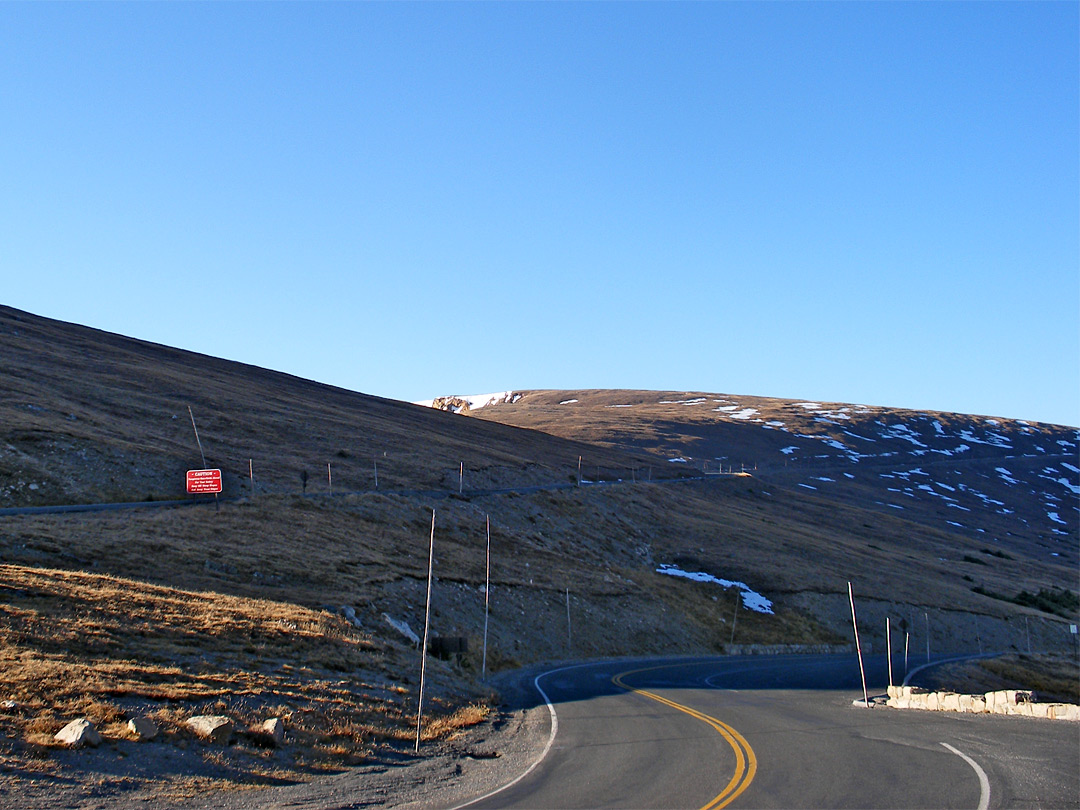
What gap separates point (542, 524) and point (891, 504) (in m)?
81.0

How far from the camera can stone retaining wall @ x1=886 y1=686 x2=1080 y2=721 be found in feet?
72.2

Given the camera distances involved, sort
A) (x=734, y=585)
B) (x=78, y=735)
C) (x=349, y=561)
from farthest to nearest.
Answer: (x=734, y=585), (x=349, y=561), (x=78, y=735)

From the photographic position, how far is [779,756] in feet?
54.4

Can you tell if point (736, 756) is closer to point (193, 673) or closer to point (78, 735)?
point (78, 735)

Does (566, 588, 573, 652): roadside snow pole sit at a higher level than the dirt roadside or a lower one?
lower

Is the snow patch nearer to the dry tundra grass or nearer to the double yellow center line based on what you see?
the double yellow center line

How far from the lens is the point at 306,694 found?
19.6 m

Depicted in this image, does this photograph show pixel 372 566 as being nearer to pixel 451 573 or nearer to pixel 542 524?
pixel 451 573

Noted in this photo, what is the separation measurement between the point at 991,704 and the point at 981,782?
11584 millimetres

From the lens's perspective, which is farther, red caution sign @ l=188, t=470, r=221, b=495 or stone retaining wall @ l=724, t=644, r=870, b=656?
stone retaining wall @ l=724, t=644, r=870, b=656

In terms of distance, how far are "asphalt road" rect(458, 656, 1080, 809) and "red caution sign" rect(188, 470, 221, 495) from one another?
22.5 metres

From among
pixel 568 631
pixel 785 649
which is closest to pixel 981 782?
pixel 568 631

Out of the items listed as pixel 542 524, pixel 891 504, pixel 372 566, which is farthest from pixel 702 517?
pixel 891 504

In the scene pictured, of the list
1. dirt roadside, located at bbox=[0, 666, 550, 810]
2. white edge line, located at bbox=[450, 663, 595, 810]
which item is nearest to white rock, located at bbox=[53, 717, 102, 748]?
dirt roadside, located at bbox=[0, 666, 550, 810]
